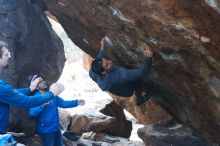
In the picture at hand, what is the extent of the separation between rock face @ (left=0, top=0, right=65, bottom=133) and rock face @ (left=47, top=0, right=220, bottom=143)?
2.23 ft

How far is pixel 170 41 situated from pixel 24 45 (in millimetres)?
4251

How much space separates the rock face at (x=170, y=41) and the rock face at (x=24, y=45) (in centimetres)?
68

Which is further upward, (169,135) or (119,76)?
(119,76)

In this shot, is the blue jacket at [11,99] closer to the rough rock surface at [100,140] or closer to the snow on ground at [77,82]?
the rough rock surface at [100,140]

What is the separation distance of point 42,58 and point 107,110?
370cm

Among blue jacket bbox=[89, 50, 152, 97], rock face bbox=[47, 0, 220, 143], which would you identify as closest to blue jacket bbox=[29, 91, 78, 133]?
blue jacket bbox=[89, 50, 152, 97]

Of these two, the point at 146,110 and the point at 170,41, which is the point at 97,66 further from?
the point at 146,110

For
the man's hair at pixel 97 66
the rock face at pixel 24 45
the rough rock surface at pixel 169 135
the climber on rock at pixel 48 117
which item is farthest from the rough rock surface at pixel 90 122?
the man's hair at pixel 97 66

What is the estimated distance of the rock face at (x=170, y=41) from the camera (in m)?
6.13

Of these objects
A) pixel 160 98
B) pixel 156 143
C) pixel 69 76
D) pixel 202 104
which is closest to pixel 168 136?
pixel 156 143

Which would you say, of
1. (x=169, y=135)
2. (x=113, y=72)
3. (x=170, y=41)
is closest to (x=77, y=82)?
(x=169, y=135)

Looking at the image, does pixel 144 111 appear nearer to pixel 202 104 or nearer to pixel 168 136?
pixel 168 136

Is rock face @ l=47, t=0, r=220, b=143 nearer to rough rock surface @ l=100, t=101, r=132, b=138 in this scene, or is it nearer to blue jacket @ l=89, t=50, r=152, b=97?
blue jacket @ l=89, t=50, r=152, b=97

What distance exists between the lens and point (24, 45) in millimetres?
9875
